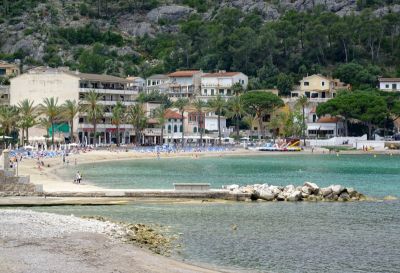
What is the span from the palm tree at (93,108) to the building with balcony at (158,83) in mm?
38999

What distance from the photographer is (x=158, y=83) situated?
6501 inches

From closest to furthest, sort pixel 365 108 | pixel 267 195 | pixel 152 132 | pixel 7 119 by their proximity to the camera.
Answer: pixel 267 195, pixel 7 119, pixel 365 108, pixel 152 132

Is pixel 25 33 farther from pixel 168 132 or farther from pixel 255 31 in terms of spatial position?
pixel 168 132

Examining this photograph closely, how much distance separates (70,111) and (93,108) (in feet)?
11.7

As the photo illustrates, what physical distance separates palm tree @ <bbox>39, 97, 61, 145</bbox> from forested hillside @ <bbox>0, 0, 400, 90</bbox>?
46.6m

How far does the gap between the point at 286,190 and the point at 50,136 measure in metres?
71.8

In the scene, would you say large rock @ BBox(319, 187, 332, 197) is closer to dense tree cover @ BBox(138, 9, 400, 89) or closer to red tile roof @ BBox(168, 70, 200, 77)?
dense tree cover @ BBox(138, 9, 400, 89)

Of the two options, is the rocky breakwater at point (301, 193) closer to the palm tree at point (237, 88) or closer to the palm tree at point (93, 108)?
the palm tree at point (93, 108)

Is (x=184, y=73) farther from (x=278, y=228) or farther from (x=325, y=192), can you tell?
(x=278, y=228)

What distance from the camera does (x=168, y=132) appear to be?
14162cm

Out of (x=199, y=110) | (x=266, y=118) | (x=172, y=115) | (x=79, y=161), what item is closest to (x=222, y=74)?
(x=266, y=118)

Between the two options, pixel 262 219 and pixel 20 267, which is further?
pixel 262 219

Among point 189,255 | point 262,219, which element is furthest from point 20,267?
point 262,219

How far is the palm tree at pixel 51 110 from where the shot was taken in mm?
112125
